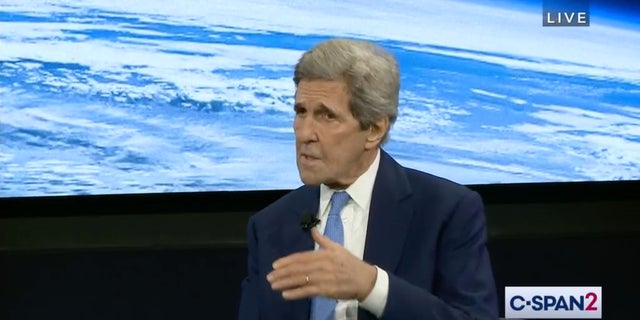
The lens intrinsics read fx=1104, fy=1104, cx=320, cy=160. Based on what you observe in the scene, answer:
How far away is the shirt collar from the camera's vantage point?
221 centimetres

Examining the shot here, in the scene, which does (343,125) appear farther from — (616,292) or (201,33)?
(616,292)

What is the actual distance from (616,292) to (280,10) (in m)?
1.60

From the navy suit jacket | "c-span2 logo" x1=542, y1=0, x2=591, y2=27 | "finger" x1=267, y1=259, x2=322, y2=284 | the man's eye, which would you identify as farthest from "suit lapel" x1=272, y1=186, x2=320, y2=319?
"c-span2 logo" x1=542, y1=0, x2=591, y2=27

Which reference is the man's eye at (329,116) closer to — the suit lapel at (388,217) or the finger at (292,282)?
the suit lapel at (388,217)

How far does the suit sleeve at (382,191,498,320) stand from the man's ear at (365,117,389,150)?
203 millimetres

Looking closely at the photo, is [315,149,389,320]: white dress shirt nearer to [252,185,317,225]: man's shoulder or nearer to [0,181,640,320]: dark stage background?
[252,185,317,225]: man's shoulder

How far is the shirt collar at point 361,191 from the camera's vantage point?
2.21 metres

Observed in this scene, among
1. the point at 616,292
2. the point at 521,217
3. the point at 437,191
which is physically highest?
the point at 437,191

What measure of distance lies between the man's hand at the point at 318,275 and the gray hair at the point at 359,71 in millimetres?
349

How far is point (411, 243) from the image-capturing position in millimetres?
2152

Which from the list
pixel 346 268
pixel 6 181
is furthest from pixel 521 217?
pixel 346 268

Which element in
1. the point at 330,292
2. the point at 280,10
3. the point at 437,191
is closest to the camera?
the point at 330,292

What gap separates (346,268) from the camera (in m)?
1.87

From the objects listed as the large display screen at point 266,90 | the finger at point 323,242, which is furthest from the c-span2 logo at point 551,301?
the finger at point 323,242
